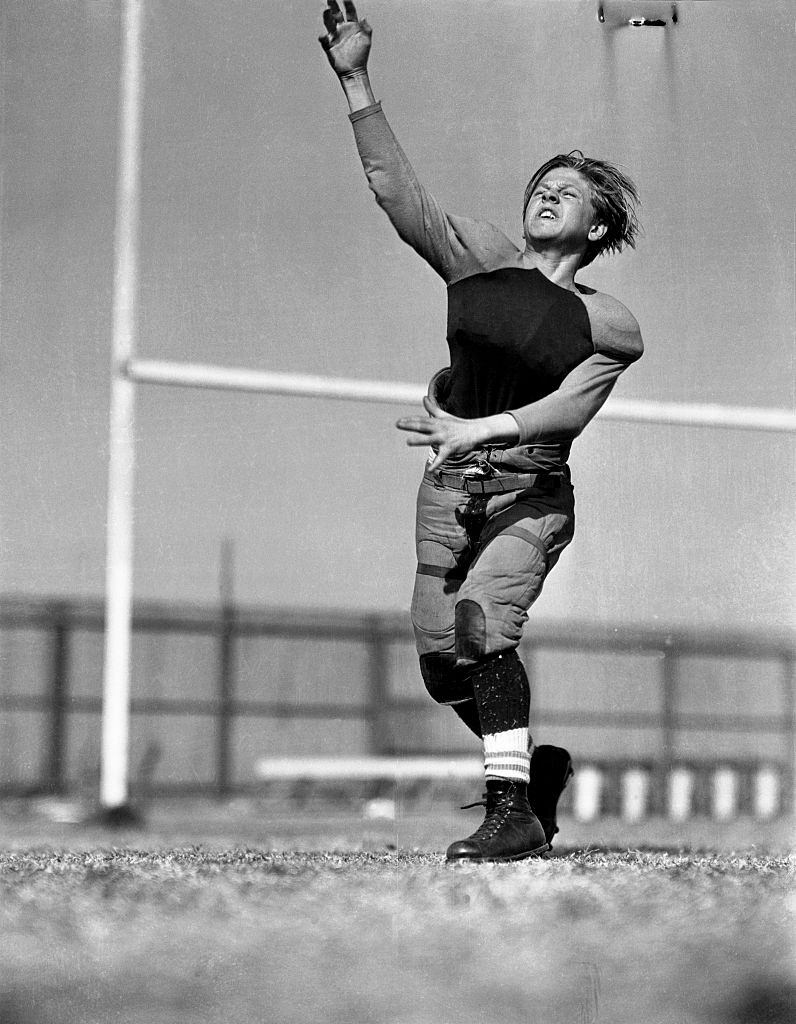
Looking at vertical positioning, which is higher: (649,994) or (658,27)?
(658,27)

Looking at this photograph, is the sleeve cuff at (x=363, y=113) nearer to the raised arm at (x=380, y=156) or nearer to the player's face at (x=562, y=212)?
the raised arm at (x=380, y=156)

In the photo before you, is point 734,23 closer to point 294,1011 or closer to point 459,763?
point 459,763

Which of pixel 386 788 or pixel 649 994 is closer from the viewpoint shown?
pixel 649 994

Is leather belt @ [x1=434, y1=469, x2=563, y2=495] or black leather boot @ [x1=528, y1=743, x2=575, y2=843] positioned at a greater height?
leather belt @ [x1=434, y1=469, x2=563, y2=495]

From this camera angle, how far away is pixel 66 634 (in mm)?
2283

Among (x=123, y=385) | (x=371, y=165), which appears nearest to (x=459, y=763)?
(x=123, y=385)

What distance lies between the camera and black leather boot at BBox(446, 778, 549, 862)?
6.03ft

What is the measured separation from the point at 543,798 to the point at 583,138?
1.03 meters

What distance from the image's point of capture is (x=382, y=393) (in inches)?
96.0

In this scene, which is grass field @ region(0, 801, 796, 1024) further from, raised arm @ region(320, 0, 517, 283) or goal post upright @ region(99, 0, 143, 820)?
raised arm @ region(320, 0, 517, 283)

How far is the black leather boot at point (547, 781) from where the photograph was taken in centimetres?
205

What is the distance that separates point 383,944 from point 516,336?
794mm

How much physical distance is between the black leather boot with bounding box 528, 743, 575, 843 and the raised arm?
0.68m

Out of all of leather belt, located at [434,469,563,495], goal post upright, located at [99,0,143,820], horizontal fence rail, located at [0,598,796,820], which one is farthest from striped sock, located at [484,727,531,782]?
goal post upright, located at [99,0,143,820]
